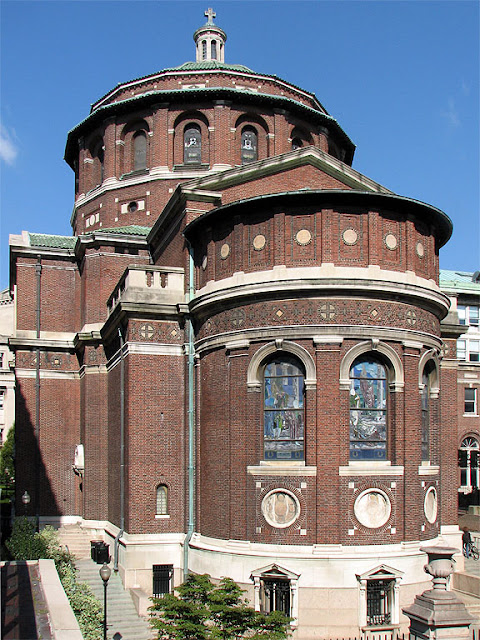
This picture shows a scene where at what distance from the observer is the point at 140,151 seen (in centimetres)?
3966

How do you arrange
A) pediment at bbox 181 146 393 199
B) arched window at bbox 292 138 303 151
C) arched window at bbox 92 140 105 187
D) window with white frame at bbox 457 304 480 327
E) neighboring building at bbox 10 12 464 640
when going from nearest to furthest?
1. neighboring building at bbox 10 12 464 640
2. pediment at bbox 181 146 393 199
3. arched window at bbox 292 138 303 151
4. arched window at bbox 92 140 105 187
5. window with white frame at bbox 457 304 480 327

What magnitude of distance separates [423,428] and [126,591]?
11.0 meters

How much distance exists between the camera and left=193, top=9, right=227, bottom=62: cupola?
44.6 metres

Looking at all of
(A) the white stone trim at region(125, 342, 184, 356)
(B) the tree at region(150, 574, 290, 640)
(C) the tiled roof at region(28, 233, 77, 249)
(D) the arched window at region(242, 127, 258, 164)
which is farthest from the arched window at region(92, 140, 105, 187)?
(B) the tree at region(150, 574, 290, 640)

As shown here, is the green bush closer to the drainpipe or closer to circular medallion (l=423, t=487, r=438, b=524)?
the drainpipe

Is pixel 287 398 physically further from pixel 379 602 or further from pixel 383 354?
pixel 379 602

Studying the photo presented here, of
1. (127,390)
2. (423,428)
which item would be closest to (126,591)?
(127,390)

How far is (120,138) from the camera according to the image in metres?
39.9

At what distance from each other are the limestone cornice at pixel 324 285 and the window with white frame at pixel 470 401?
94.4ft

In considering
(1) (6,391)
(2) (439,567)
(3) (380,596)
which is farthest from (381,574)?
(1) (6,391)

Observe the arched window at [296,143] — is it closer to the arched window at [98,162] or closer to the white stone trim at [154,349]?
the arched window at [98,162]

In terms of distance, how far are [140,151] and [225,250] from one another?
15.3 m

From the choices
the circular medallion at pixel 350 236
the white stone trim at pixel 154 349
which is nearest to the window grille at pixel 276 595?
the white stone trim at pixel 154 349

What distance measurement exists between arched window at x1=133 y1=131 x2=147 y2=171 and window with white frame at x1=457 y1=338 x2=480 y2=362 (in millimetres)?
27810
